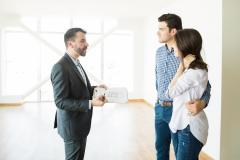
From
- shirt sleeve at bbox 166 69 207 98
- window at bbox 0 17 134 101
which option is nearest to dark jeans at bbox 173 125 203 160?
shirt sleeve at bbox 166 69 207 98

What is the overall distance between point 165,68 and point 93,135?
2.80 m

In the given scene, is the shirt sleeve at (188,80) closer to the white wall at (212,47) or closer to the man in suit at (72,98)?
the man in suit at (72,98)

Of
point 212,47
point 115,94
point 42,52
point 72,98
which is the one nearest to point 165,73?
point 115,94

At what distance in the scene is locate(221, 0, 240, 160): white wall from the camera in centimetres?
291

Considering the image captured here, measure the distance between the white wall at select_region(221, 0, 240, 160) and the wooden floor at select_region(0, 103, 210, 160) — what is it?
1.10 metres

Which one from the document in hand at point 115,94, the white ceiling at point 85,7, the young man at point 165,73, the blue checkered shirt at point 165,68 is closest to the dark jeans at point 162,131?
the young man at point 165,73

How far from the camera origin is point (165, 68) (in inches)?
96.2

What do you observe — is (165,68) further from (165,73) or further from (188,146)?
(188,146)

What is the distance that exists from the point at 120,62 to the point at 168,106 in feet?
23.0

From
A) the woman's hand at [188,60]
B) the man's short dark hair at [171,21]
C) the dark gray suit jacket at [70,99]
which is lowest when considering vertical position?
the dark gray suit jacket at [70,99]

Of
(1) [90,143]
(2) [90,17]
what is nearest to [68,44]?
(1) [90,143]

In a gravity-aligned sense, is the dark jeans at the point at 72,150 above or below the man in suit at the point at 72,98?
below

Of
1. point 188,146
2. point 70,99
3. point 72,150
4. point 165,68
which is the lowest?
point 72,150

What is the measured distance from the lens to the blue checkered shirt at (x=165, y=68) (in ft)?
7.87
